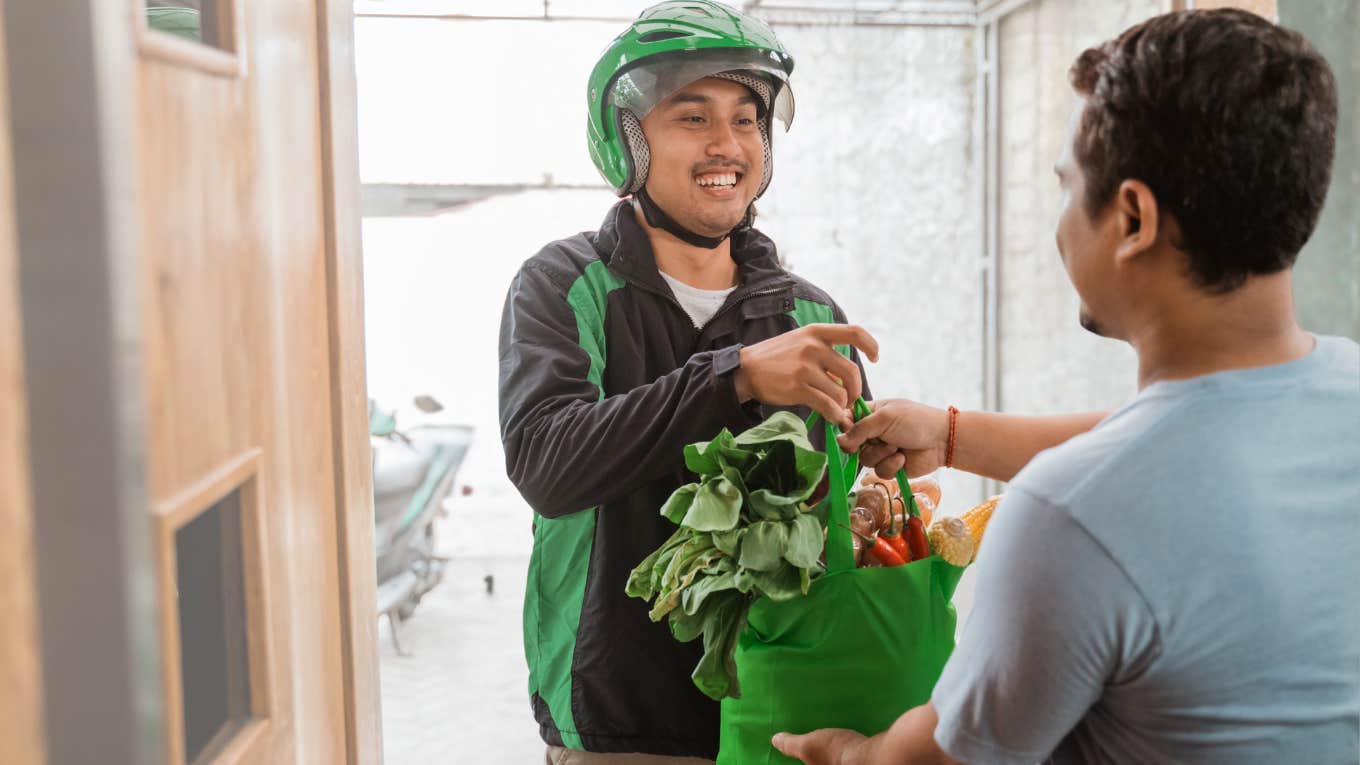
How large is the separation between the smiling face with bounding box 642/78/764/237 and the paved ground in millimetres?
2692

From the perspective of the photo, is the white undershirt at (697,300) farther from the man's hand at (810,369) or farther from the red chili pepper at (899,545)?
the red chili pepper at (899,545)

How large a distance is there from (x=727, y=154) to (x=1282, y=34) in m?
0.83

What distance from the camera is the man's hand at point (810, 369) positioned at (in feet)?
4.20

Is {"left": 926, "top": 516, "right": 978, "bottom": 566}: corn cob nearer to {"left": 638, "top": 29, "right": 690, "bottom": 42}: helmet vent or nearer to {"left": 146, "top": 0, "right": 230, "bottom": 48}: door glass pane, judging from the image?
{"left": 638, "top": 29, "right": 690, "bottom": 42}: helmet vent

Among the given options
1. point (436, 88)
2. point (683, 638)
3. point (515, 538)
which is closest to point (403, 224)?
point (436, 88)

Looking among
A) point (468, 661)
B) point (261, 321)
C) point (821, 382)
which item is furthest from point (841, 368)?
point (468, 661)

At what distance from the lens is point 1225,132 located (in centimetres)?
81

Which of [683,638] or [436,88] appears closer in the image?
[683,638]

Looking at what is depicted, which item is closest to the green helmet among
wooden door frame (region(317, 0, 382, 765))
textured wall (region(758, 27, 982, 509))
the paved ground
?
wooden door frame (region(317, 0, 382, 765))

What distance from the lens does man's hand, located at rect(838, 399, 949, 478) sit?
136 centimetres

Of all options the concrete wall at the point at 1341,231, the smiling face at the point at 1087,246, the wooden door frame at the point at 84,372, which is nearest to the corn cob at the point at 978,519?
the smiling face at the point at 1087,246

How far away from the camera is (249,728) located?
3.25 feet

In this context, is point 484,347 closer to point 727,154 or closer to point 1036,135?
point 1036,135

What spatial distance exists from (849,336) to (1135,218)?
450mm
